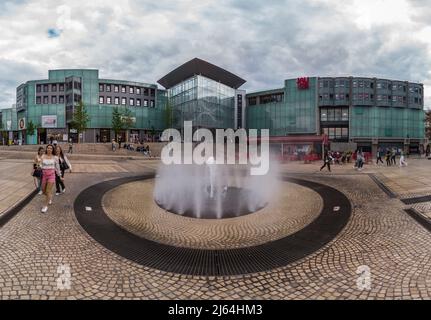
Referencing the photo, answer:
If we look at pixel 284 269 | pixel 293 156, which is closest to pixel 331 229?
pixel 284 269

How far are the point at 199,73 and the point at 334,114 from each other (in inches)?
1357

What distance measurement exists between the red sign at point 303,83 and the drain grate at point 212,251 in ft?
198

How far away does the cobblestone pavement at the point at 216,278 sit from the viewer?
12.9ft

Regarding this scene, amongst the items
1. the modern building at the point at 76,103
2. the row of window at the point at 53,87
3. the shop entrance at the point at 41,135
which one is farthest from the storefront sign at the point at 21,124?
the row of window at the point at 53,87

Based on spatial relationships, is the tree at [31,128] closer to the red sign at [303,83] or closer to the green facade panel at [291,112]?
the green facade panel at [291,112]

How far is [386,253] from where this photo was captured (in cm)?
526

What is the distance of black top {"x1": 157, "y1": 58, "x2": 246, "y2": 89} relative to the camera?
58.9 m

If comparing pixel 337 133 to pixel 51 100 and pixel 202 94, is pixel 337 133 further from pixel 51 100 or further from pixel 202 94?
pixel 51 100

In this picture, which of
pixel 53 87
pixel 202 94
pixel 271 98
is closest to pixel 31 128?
pixel 53 87

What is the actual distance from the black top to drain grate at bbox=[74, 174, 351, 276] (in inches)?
2181

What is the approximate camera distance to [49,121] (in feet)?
207

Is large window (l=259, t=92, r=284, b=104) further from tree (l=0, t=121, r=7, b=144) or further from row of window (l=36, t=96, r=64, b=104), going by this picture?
tree (l=0, t=121, r=7, b=144)

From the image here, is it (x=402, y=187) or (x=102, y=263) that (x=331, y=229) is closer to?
(x=102, y=263)
